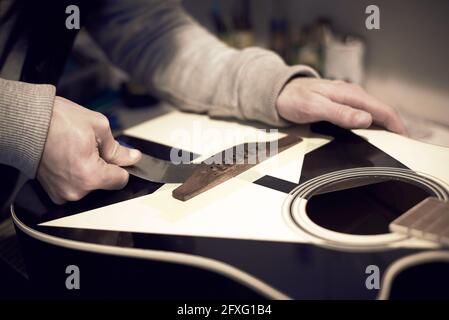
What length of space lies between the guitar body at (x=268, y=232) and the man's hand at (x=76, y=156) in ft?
0.10

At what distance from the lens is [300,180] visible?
26.8 inches

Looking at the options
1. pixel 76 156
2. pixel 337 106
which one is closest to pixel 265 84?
pixel 337 106

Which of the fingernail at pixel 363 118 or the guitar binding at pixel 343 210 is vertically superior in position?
the fingernail at pixel 363 118

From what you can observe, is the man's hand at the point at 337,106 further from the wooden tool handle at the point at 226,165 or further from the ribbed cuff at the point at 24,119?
the ribbed cuff at the point at 24,119

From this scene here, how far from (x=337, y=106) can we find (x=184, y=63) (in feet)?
1.14

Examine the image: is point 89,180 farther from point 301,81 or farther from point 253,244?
point 301,81

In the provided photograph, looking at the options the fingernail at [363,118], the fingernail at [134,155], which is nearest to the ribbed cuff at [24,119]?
the fingernail at [134,155]

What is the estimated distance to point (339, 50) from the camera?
1169 millimetres

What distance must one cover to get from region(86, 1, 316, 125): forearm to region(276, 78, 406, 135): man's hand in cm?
4

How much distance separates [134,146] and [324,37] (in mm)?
663

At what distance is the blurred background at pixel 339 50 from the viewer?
1.03 metres

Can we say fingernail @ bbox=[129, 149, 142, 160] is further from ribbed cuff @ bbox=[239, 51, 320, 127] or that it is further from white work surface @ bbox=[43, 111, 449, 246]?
ribbed cuff @ bbox=[239, 51, 320, 127]

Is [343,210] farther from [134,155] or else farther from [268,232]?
[134,155]
